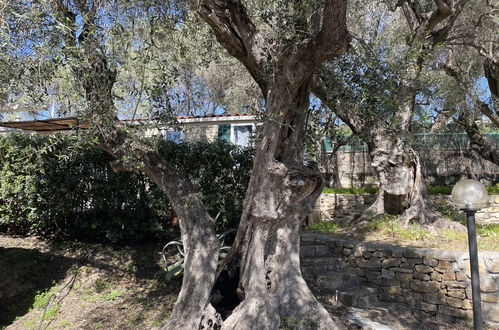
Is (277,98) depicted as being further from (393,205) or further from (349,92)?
(393,205)

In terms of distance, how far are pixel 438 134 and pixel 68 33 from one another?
1157 centimetres

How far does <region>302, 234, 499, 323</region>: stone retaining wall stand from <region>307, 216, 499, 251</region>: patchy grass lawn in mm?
585

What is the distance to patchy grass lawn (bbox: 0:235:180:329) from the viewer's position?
564cm

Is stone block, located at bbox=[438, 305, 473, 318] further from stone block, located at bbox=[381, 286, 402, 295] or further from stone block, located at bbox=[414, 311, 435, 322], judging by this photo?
stone block, located at bbox=[381, 286, 402, 295]

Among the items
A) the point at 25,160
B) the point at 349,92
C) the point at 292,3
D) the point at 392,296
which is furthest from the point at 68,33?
the point at 392,296

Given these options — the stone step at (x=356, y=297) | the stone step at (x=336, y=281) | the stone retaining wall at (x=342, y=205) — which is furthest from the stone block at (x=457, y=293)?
the stone retaining wall at (x=342, y=205)

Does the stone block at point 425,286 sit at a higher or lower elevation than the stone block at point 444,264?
lower

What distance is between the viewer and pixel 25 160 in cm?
722

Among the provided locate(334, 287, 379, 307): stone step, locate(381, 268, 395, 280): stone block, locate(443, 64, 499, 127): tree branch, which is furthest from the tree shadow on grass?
locate(443, 64, 499, 127): tree branch

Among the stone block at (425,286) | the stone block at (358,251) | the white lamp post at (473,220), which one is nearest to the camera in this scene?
the white lamp post at (473,220)

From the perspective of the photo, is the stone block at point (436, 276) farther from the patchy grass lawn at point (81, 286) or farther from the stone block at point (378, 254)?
the patchy grass lawn at point (81, 286)

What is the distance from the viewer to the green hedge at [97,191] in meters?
7.17

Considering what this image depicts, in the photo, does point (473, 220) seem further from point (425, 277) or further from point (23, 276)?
point (23, 276)

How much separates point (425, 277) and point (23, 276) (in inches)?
270
